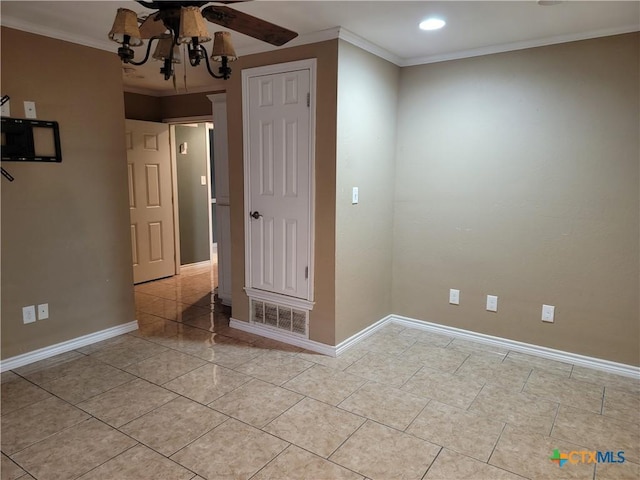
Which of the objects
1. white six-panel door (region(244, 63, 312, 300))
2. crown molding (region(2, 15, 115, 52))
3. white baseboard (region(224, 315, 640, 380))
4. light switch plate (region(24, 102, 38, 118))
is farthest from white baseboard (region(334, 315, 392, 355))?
crown molding (region(2, 15, 115, 52))

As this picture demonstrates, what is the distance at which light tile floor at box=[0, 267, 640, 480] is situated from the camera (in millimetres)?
2090

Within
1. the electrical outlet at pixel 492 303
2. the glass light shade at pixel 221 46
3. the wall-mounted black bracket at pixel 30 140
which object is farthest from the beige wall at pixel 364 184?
the wall-mounted black bracket at pixel 30 140

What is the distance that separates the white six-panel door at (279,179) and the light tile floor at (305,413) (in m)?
0.63

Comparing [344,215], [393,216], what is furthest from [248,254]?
[393,216]

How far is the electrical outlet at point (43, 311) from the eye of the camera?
3.17 metres

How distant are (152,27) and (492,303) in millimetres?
3000

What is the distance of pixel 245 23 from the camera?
199cm

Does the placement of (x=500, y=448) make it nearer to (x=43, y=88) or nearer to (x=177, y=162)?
(x=43, y=88)

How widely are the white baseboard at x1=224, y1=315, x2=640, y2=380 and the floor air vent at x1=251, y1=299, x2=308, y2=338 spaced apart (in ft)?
0.17

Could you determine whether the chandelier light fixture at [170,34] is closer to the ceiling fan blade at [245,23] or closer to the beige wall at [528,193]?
the ceiling fan blade at [245,23]

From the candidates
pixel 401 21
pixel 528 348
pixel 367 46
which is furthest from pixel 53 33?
pixel 528 348

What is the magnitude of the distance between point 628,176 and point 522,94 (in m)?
0.90

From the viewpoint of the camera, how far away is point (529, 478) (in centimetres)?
202

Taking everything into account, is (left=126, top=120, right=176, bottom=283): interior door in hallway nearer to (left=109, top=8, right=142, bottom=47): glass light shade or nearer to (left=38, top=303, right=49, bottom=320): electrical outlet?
(left=38, top=303, right=49, bottom=320): electrical outlet
